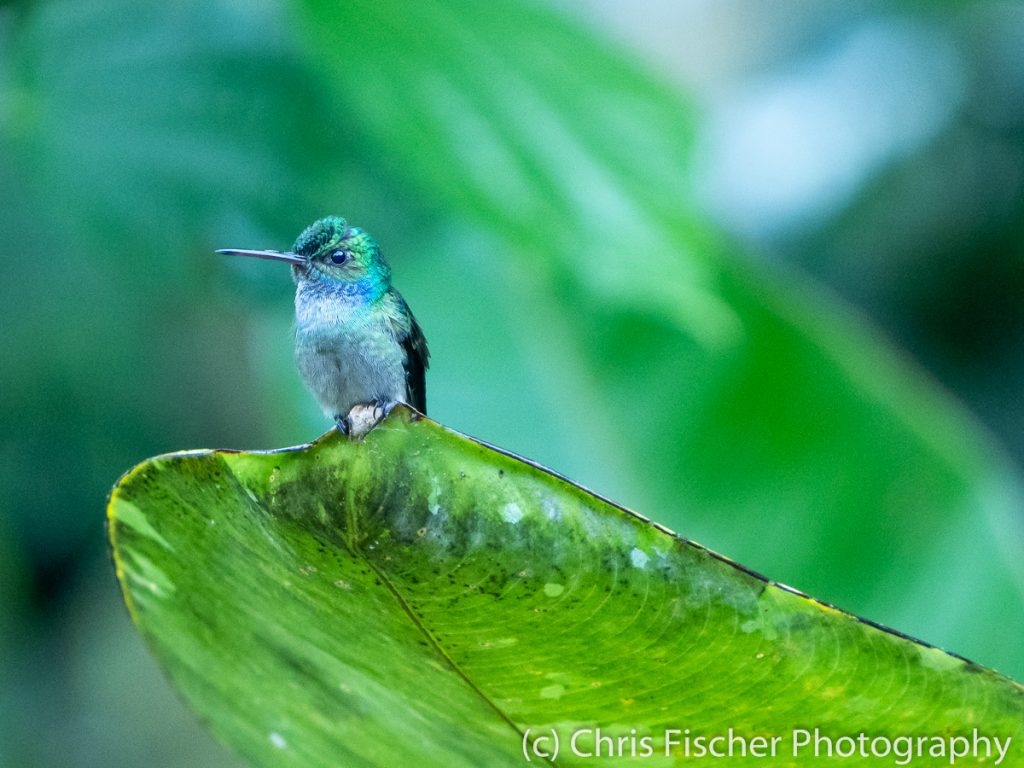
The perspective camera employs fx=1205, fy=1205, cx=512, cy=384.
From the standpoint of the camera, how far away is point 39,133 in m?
2.42

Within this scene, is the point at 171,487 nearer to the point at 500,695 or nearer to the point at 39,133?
the point at 500,695

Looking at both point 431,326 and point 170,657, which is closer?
point 170,657

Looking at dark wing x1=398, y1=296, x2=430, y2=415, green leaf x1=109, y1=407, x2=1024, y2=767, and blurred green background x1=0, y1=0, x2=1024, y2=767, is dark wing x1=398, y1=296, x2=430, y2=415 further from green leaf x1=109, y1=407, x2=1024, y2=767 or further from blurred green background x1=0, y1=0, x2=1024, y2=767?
green leaf x1=109, y1=407, x2=1024, y2=767

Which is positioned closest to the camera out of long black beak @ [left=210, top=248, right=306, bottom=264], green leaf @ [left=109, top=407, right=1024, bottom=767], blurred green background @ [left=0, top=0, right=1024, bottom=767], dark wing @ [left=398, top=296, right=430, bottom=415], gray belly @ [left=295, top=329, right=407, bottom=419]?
green leaf @ [left=109, top=407, right=1024, bottom=767]

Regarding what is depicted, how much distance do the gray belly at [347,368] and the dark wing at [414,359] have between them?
0.17 ft

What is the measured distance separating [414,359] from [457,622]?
28.1 inches

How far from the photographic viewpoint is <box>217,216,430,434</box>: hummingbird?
153 cm

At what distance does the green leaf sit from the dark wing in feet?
1.91

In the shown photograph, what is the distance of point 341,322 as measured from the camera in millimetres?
1567

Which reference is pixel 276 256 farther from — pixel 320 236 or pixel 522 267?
pixel 522 267

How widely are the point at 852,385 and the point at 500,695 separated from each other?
1398 millimetres

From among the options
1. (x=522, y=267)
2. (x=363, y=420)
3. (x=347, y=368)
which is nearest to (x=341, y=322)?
(x=347, y=368)

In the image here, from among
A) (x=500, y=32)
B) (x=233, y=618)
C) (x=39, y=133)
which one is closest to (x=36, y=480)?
(x=39, y=133)

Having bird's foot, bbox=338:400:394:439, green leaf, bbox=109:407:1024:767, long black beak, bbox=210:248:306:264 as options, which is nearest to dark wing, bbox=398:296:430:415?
long black beak, bbox=210:248:306:264
